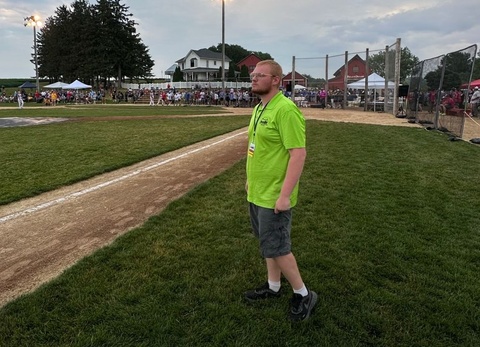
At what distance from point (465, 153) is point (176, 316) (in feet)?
29.8

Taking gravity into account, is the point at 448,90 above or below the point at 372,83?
below

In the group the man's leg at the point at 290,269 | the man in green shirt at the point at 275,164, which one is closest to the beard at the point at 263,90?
the man in green shirt at the point at 275,164

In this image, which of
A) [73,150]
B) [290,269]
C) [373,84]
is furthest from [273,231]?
[373,84]

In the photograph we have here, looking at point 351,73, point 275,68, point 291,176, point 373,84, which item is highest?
point 351,73

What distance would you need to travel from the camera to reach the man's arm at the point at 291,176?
2.47 meters

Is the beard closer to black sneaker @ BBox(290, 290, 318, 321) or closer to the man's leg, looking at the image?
the man's leg

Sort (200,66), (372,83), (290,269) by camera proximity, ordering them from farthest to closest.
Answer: (200,66) < (372,83) < (290,269)

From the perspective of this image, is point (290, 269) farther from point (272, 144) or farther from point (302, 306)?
point (272, 144)

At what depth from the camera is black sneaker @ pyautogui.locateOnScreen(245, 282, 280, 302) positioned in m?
2.98

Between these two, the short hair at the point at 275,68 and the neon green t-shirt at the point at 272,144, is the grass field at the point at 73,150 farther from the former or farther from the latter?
the short hair at the point at 275,68

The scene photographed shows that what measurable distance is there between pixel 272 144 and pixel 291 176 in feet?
0.87

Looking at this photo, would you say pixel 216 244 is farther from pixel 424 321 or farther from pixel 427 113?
pixel 427 113

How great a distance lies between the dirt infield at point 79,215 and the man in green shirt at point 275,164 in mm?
2062

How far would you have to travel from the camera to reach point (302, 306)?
2764 mm
